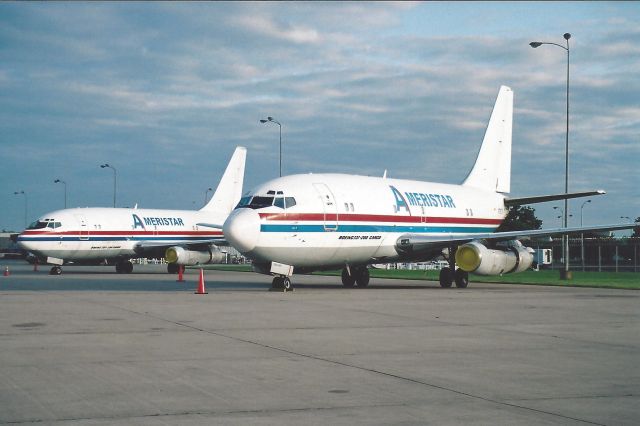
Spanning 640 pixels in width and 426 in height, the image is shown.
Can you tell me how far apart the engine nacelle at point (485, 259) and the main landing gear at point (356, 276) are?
4059 millimetres

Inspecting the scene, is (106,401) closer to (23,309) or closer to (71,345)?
(71,345)

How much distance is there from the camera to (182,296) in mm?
24391

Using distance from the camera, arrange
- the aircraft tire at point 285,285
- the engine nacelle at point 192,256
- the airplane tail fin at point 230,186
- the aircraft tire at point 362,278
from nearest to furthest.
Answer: the aircraft tire at point 285,285 → the aircraft tire at point 362,278 → the engine nacelle at point 192,256 → the airplane tail fin at point 230,186

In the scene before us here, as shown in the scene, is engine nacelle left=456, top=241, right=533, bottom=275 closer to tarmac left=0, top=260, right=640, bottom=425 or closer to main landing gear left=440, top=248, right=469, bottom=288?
main landing gear left=440, top=248, right=469, bottom=288

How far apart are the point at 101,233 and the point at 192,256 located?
5.52 m

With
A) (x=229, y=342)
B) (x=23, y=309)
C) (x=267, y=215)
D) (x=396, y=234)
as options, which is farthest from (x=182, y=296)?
(x=229, y=342)

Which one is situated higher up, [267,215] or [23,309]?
[267,215]

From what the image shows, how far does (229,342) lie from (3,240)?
133197 millimetres

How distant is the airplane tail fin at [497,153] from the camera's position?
39094 mm

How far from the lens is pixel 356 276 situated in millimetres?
32156

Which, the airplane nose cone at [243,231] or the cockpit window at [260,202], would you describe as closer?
→ the airplane nose cone at [243,231]

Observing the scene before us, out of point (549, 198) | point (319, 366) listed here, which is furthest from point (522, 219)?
point (319, 366)

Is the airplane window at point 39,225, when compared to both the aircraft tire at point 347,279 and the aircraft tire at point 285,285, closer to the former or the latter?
the aircraft tire at point 347,279

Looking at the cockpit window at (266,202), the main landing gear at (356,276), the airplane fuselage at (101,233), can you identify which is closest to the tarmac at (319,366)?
the cockpit window at (266,202)
